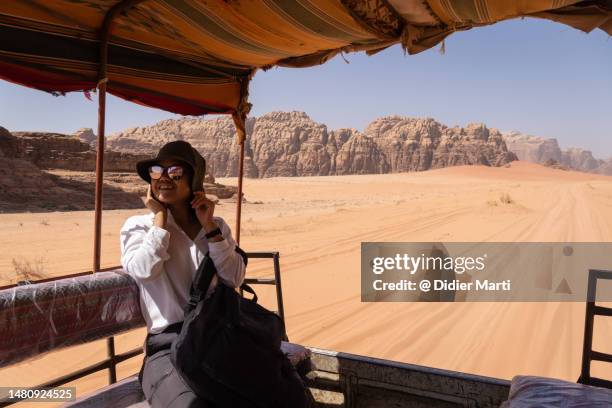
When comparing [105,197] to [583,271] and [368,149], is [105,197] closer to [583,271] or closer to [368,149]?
[583,271]

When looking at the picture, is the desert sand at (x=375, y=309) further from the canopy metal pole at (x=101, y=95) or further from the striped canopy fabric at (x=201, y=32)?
the striped canopy fabric at (x=201, y=32)

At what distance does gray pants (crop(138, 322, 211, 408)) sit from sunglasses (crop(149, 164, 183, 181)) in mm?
770

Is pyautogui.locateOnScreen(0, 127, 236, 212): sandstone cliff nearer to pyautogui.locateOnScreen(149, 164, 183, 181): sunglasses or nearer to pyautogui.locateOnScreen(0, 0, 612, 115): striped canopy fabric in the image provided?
pyautogui.locateOnScreen(0, 0, 612, 115): striped canopy fabric

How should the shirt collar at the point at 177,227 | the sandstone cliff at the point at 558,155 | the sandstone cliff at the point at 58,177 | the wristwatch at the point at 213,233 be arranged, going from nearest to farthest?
1. the wristwatch at the point at 213,233
2. the shirt collar at the point at 177,227
3. the sandstone cliff at the point at 58,177
4. the sandstone cliff at the point at 558,155

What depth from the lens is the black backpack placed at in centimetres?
193

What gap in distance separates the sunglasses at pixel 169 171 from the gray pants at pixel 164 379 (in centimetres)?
77

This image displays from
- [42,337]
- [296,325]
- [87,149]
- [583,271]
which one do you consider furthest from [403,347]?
[87,149]

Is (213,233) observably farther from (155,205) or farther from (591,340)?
(591,340)

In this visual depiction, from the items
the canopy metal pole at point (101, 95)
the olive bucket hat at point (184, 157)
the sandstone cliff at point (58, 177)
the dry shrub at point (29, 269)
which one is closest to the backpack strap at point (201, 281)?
the olive bucket hat at point (184, 157)

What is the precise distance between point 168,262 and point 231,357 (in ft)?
2.20

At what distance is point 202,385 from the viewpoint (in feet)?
6.32

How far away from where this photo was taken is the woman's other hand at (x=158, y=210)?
2.35m

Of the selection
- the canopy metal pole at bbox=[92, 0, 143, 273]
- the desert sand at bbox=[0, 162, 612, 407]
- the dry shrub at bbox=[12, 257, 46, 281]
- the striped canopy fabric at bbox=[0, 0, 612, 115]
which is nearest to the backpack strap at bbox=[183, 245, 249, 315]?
the canopy metal pole at bbox=[92, 0, 143, 273]

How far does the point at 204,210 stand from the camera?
7.86 feet
